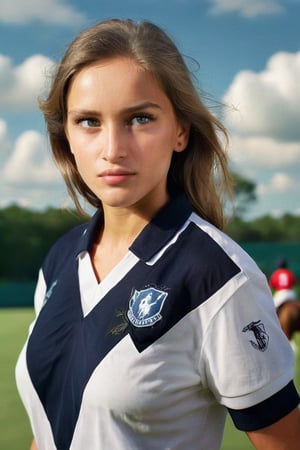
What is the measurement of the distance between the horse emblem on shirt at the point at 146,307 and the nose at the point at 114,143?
11.0 inches

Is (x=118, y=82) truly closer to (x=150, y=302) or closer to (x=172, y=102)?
(x=172, y=102)

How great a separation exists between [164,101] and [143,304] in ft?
1.40

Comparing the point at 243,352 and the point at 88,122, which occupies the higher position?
the point at 88,122

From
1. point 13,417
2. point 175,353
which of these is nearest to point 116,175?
point 175,353

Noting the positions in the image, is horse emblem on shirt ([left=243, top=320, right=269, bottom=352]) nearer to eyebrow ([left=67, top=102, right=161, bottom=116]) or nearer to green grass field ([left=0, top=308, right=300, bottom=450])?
eyebrow ([left=67, top=102, right=161, bottom=116])

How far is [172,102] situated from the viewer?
1.67 m

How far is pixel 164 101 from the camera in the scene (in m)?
1.64

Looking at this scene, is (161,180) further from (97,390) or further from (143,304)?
(97,390)

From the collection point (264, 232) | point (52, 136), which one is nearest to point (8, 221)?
point (264, 232)

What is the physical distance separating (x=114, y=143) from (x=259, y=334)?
1.55 feet

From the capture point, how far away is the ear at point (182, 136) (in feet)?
5.67

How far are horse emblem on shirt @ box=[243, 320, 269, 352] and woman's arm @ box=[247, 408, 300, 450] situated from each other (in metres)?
0.16

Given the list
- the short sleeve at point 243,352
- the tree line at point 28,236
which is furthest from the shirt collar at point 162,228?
the tree line at point 28,236

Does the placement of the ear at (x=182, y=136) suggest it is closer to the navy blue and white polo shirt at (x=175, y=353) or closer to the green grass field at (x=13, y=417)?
the navy blue and white polo shirt at (x=175, y=353)
